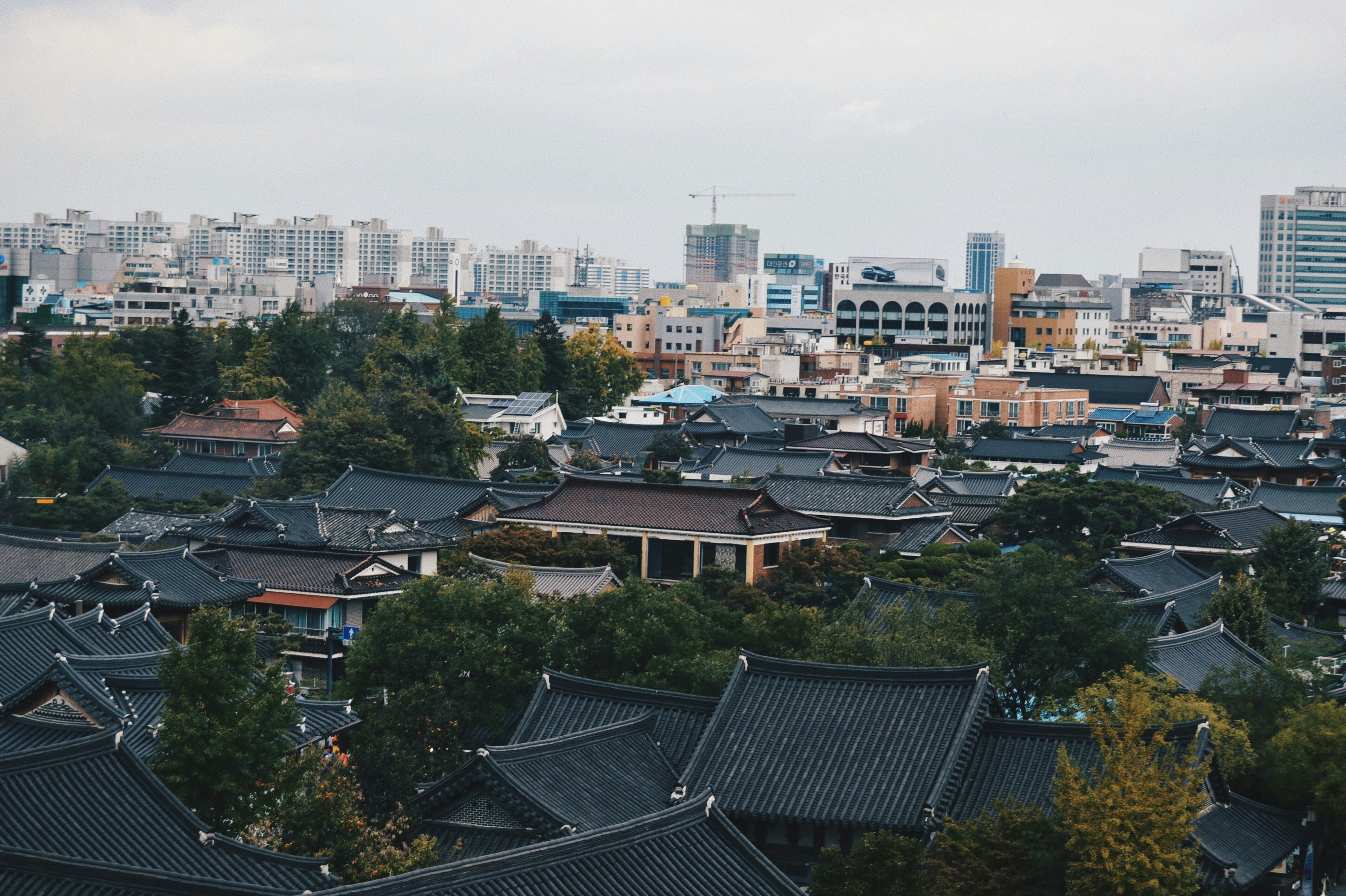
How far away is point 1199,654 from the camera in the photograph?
28.3 m

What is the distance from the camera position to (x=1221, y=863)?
18.8 meters

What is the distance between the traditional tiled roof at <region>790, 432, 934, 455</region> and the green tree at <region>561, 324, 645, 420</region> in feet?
54.9

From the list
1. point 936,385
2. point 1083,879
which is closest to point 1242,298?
point 936,385

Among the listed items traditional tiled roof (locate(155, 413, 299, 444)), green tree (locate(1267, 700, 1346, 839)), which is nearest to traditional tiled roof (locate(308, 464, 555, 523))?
traditional tiled roof (locate(155, 413, 299, 444))

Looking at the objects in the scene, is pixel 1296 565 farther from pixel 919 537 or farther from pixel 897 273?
pixel 897 273

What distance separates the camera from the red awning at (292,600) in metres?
34.8

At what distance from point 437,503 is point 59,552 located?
11.3 m

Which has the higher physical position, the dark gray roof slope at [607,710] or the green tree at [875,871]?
the dark gray roof slope at [607,710]

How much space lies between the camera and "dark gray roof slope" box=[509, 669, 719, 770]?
20.9m

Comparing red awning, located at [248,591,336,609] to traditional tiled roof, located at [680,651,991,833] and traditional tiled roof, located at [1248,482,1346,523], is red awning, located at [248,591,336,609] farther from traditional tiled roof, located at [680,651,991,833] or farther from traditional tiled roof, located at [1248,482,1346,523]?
traditional tiled roof, located at [1248,482,1346,523]

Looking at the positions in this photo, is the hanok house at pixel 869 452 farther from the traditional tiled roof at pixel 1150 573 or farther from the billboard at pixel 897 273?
the billboard at pixel 897 273

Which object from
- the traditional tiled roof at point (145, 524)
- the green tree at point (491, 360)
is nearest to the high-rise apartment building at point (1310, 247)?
the green tree at point (491, 360)

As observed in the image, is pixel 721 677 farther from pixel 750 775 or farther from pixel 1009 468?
pixel 1009 468

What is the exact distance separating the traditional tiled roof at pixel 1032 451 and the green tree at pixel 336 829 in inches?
1962
